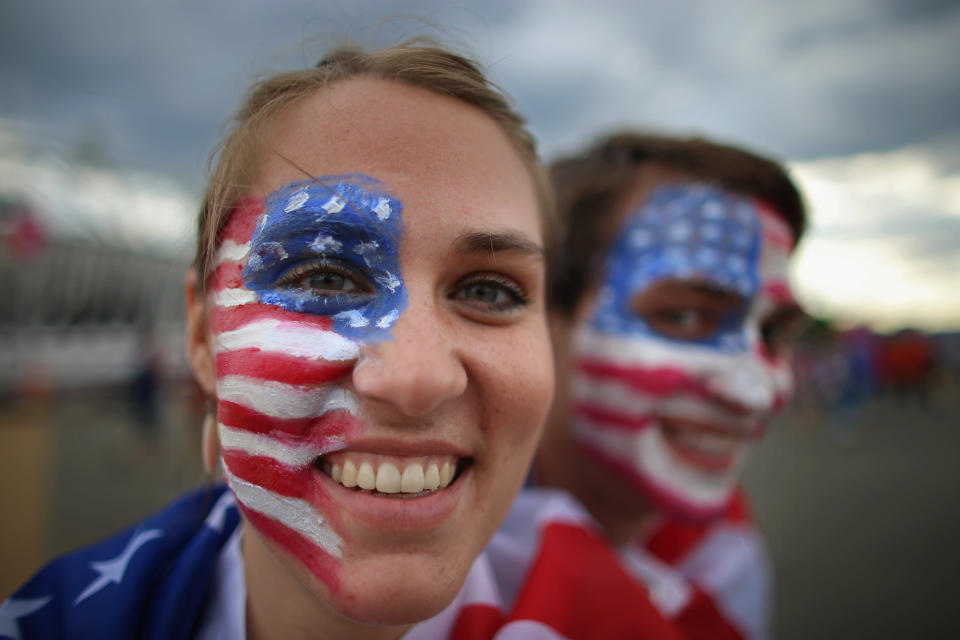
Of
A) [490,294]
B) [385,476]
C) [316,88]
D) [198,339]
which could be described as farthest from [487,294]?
[198,339]

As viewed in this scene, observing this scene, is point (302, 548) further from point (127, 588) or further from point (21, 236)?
point (21, 236)

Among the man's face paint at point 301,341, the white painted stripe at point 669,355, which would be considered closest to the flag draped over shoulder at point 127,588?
the man's face paint at point 301,341

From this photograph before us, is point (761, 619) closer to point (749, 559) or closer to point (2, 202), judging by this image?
point (749, 559)

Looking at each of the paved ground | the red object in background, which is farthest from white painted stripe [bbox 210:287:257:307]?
the red object in background

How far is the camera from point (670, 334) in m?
1.84

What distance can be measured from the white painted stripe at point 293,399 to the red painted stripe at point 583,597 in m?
0.73

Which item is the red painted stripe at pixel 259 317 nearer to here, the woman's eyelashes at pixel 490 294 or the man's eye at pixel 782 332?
the woman's eyelashes at pixel 490 294

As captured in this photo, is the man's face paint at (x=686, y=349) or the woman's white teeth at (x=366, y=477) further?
the man's face paint at (x=686, y=349)

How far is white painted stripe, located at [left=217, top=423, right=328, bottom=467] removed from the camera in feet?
3.00

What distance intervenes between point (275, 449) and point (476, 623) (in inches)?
25.9

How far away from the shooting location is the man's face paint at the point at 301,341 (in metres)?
0.90

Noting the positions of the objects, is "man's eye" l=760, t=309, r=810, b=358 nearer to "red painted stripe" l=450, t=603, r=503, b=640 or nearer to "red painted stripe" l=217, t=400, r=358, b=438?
"red painted stripe" l=450, t=603, r=503, b=640

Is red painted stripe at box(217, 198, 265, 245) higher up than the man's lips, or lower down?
higher up

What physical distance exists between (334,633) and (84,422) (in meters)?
10.7
